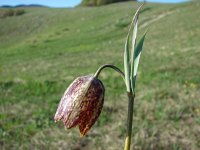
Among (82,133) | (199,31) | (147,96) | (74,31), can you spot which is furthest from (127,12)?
(82,133)

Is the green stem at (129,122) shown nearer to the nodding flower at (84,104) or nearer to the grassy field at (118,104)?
the nodding flower at (84,104)

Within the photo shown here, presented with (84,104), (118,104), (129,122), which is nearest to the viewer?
(129,122)

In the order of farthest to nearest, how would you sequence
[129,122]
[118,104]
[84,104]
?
[118,104]
[84,104]
[129,122]

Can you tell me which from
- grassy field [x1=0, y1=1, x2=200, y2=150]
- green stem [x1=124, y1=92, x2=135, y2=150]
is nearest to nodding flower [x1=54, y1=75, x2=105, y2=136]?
green stem [x1=124, y1=92, x2=135, y2=150]

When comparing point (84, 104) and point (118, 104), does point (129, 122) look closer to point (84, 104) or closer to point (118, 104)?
point (84, 104)

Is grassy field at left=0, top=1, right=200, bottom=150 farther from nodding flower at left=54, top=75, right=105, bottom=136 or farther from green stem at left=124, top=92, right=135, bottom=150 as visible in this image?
green stem at left=124, top=92, right=135, bottom=150

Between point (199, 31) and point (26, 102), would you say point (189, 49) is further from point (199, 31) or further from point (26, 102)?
point (26, 102)

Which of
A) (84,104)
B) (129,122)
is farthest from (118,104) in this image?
(129,122)

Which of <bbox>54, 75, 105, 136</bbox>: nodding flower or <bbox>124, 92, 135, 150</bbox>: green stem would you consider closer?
<bbox>124, 92, 135, 150</bbox>: green stem

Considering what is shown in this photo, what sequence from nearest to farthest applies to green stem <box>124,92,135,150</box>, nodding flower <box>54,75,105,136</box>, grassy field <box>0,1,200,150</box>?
1. green stem <box>124,92,135,150</box>
2. nodding flower <box>54,75,105,136</box>
3. grassy field <box>0,1,200,150</box>
